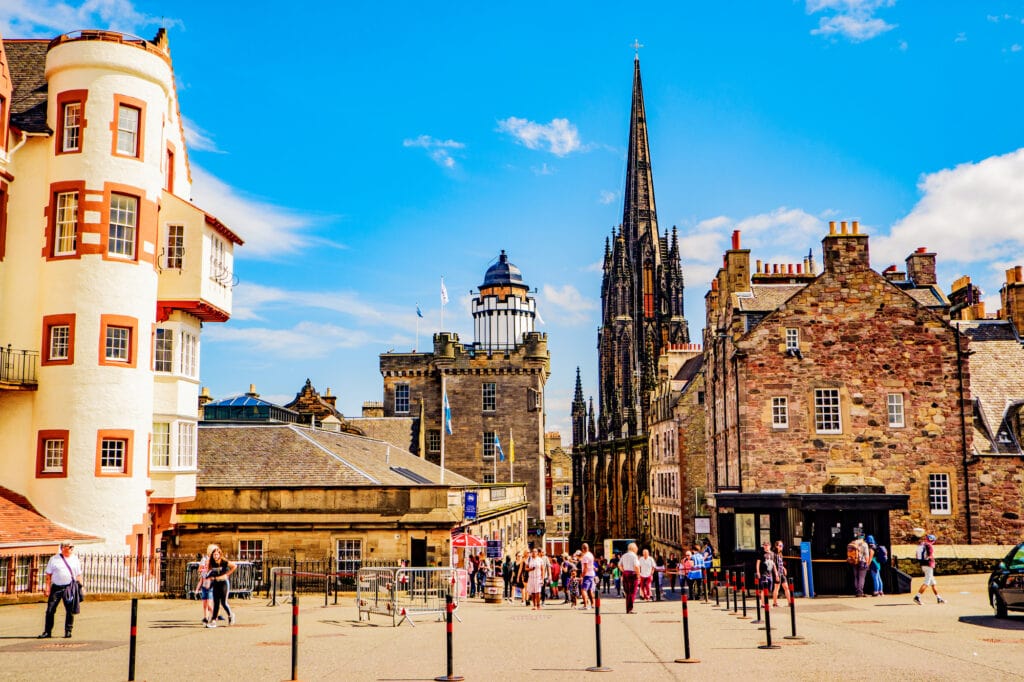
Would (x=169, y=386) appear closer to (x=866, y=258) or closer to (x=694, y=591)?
(x=694, y=591)

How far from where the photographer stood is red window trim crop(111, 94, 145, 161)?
26.6 m

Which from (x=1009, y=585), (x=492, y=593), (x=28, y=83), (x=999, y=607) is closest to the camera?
(x=1009, y=585)

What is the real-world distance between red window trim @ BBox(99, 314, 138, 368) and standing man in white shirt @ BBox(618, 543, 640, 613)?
1511cm

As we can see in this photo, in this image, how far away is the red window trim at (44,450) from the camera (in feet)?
84.2

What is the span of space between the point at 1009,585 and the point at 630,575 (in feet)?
27.0

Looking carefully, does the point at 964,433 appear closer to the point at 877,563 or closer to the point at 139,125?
the point at 877,563

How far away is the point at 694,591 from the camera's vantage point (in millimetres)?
27062

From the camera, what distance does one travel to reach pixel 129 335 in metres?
26.7

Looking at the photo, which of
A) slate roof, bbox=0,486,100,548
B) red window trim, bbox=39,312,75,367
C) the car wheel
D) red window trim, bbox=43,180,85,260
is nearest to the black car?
the car wheel

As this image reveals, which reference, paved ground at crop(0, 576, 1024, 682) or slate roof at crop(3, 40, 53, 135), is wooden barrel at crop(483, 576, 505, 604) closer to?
paved ground at crop(0, 576, 1024, 682)

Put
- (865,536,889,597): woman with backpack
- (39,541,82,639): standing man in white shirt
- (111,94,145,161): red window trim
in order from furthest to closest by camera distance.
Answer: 1. (111,94,145,161): red window trim
2. (865,536,889,597): woman with backpack
3. (39,541,82,639): standing man in white shirt

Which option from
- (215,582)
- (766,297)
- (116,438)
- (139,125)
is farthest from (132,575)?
(766,297)

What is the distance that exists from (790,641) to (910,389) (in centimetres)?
2115

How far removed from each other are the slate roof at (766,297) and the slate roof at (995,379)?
21.9 ft
